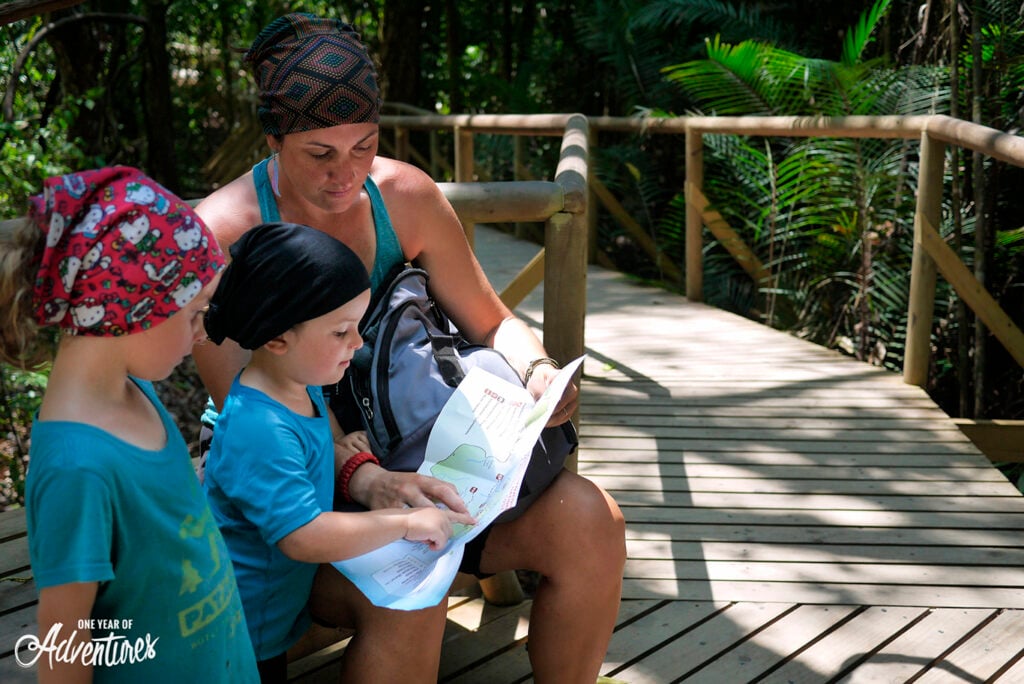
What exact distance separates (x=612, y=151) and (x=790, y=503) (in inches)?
209

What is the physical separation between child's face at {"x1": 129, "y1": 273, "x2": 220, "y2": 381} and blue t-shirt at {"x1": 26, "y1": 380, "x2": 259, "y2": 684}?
3.7 inches

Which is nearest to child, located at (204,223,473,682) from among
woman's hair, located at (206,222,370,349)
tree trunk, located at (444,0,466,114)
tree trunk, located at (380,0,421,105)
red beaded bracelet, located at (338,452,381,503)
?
woman's hair, located at (206,222,370,349)

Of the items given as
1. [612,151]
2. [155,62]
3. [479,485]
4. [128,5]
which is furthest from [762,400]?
[128,5]

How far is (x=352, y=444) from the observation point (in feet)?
5.98

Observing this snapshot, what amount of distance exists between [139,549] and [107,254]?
1.15 ft

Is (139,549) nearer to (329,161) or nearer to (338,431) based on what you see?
(338,431)

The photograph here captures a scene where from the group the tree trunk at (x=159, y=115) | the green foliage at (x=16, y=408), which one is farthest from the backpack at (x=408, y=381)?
the tree trunk at (x=159, y=115)

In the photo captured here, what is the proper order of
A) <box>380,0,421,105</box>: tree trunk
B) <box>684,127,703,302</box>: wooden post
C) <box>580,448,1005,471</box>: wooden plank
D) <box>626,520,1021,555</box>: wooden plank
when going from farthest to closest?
<box>380,0,421,105</box>: tree trunk → <box>684,127,703,302</box>: wooden post → <box>580,448,1005,471</box>: wooden plank → <box>626,520,1021,555</box>: wooden plank

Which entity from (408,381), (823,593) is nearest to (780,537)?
(823,593)

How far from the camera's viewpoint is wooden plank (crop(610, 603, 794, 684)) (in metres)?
2.26

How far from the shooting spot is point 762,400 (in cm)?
409

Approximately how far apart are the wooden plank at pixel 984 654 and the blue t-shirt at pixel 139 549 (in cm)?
152

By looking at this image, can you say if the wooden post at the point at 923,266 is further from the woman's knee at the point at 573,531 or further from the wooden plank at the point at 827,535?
the woman's knee at the point at 573,531

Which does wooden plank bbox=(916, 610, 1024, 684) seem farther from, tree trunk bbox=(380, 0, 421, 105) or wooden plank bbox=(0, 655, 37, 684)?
tree trunk bbox=(380, 0, 421, 105)
